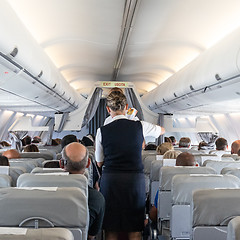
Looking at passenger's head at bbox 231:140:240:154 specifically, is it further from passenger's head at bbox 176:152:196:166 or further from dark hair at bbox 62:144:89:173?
dark hair at bbox 62:144:89:173

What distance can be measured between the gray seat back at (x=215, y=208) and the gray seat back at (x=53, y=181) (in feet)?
3.11

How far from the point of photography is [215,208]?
90.0 inches

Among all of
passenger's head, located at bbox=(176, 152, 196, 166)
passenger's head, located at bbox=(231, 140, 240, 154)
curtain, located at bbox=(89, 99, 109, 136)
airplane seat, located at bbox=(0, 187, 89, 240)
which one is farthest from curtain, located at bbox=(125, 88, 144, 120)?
curtain, located at bbox=(89, 99, 109, 136)

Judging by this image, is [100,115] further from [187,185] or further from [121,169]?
[187,185]

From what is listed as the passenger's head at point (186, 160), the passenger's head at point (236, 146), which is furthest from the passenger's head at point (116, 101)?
the passenger's head at point (236, 146)

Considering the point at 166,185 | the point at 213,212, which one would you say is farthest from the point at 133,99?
the point at 213,212

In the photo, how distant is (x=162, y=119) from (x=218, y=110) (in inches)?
209

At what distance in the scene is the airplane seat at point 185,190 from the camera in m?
3.19

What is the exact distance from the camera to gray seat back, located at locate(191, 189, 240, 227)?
89.8 inches

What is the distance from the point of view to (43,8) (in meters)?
4.97

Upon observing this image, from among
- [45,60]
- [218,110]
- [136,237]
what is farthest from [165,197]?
[218,110]

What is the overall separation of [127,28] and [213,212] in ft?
12.7

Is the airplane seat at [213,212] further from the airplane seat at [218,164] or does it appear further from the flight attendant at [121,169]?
the airplane seat at [218,164]

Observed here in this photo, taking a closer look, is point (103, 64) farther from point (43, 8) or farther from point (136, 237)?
point (136, 237)
